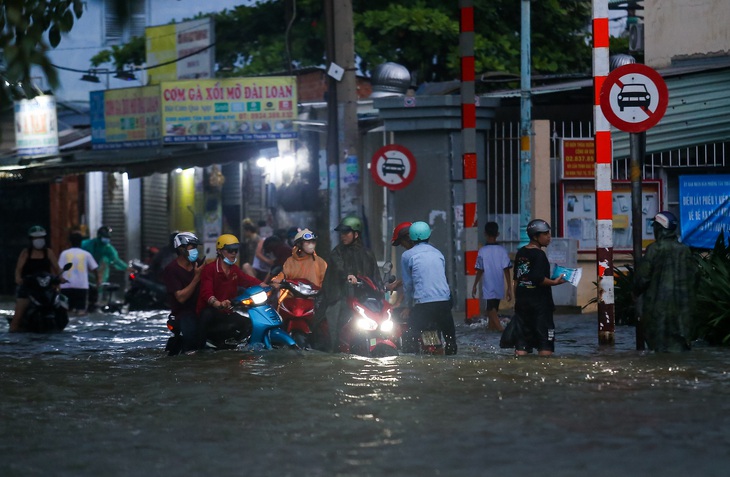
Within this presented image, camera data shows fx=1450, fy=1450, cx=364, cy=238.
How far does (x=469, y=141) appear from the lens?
65.4 feet

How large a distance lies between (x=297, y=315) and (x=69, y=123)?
33.5 m

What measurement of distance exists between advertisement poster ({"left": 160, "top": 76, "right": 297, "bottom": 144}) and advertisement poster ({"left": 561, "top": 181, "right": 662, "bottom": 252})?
6544 millimetres

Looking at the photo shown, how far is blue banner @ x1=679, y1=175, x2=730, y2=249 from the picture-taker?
21.5 meters

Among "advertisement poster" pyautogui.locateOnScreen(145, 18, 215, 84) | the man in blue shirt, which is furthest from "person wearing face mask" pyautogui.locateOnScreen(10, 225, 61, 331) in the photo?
"advertisement poster" pyautogui.locateOnScreen(145, 18, 215, 84)

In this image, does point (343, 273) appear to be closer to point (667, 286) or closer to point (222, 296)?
point (222, 296)

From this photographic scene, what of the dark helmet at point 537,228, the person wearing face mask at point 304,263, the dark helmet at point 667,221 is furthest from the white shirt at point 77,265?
the dark helmet at point 667,221

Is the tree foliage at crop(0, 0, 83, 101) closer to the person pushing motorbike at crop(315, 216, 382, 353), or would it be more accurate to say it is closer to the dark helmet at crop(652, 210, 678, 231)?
the person pushing motorbike at crop(315, 216, 382, 353)

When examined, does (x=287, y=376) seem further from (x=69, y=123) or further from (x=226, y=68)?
(x=69, y=123)

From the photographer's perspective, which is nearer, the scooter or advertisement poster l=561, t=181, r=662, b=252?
the scooter

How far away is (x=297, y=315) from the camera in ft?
46.2

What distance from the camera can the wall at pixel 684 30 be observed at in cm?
2264

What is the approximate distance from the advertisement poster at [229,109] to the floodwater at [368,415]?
1262 centimetres

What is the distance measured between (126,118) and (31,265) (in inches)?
435

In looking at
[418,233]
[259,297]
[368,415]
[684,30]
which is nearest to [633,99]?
[418,233]
